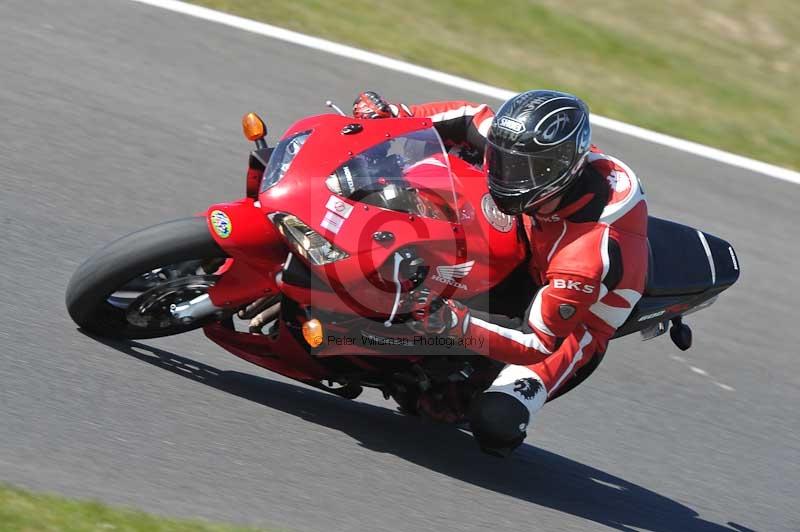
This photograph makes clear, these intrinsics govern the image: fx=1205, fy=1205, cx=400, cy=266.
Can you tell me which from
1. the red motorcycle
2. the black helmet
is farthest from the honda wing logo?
the black helmet

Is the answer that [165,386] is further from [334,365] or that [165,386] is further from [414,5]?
[414,5]

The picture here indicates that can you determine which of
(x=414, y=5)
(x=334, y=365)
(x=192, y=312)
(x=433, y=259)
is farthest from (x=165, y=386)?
(x=414, y=5)

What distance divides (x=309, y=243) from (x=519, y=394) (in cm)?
105

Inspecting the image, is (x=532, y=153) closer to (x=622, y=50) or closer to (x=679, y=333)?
(x=679, y=333)

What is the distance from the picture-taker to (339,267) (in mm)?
4176

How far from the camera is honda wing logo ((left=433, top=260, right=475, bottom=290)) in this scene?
4.34 m

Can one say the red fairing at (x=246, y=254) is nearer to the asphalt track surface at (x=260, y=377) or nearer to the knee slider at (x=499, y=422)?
the asphalt track surface at (x=260, y=377)

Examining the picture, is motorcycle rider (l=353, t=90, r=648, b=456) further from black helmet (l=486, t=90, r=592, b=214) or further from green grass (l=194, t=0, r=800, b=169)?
green grass (l=194, t=0, r=800, b=169)

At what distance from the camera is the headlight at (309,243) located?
4.16 metres

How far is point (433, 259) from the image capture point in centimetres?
429

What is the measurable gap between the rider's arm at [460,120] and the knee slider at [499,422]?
112 cm

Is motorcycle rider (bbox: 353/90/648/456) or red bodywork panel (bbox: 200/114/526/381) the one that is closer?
red bodywork panel (bbox: 200/114/526/381)

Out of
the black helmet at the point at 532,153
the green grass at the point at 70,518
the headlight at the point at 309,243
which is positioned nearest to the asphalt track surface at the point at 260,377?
the green grass at the point at 70,518

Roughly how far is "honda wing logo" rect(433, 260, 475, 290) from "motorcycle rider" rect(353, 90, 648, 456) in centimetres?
12
